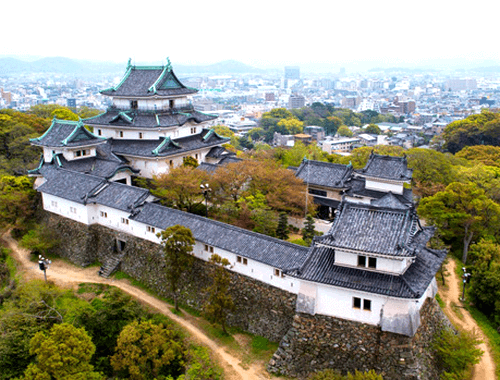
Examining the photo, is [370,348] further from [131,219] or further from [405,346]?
[131,219]

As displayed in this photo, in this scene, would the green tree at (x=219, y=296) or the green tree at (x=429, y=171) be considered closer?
the green tree at (x=219, y=296)

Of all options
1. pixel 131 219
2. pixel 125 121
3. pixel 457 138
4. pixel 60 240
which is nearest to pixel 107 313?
pixel 131 219

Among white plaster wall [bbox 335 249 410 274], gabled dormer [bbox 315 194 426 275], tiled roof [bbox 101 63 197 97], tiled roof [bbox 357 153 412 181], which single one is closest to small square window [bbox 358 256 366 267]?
gabled dormer [bbox 315 194 426 275]

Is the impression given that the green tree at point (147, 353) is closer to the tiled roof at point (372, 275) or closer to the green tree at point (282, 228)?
the tiled roof at point (372, 275)

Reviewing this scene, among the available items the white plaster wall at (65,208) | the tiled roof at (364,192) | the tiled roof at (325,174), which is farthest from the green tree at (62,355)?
the tiled roof at (364,192)

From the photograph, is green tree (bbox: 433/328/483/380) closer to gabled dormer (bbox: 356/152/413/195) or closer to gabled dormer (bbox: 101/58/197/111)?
gabled dormer (bbox: 356/152/413/195)

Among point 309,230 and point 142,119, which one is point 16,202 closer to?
point 142,119
